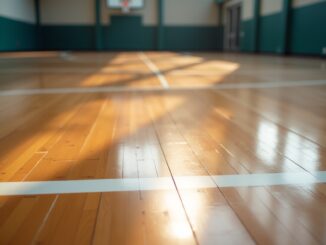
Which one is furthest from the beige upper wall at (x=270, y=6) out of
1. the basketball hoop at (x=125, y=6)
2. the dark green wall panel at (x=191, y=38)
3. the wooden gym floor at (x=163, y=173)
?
the wooden gym floor at (x=163, y=173)

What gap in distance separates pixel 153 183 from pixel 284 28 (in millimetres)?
11571

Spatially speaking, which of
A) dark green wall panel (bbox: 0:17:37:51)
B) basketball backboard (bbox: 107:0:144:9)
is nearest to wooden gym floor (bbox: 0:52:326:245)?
dark green wall panel (bbox: 0:17:37:51)

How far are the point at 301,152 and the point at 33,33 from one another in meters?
17.0

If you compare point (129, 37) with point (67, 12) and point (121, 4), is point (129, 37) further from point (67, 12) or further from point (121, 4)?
point (67, 12)

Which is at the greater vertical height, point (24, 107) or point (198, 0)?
point (198, 0)

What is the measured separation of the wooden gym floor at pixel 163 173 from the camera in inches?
39.3

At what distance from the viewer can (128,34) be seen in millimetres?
17859

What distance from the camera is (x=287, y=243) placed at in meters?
0.92

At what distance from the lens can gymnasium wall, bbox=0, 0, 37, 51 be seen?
13344mm

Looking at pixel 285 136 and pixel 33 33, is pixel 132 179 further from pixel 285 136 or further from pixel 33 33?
pixel 33 33

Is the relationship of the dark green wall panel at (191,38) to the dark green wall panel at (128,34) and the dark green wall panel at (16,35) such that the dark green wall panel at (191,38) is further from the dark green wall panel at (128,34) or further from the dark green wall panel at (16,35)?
the dark green wall panel at (16,35)

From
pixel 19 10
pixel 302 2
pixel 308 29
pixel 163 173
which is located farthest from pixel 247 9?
pixel 163 173

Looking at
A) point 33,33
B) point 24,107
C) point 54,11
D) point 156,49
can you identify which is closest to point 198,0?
point 156,49

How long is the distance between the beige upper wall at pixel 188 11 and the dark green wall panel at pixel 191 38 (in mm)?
342
